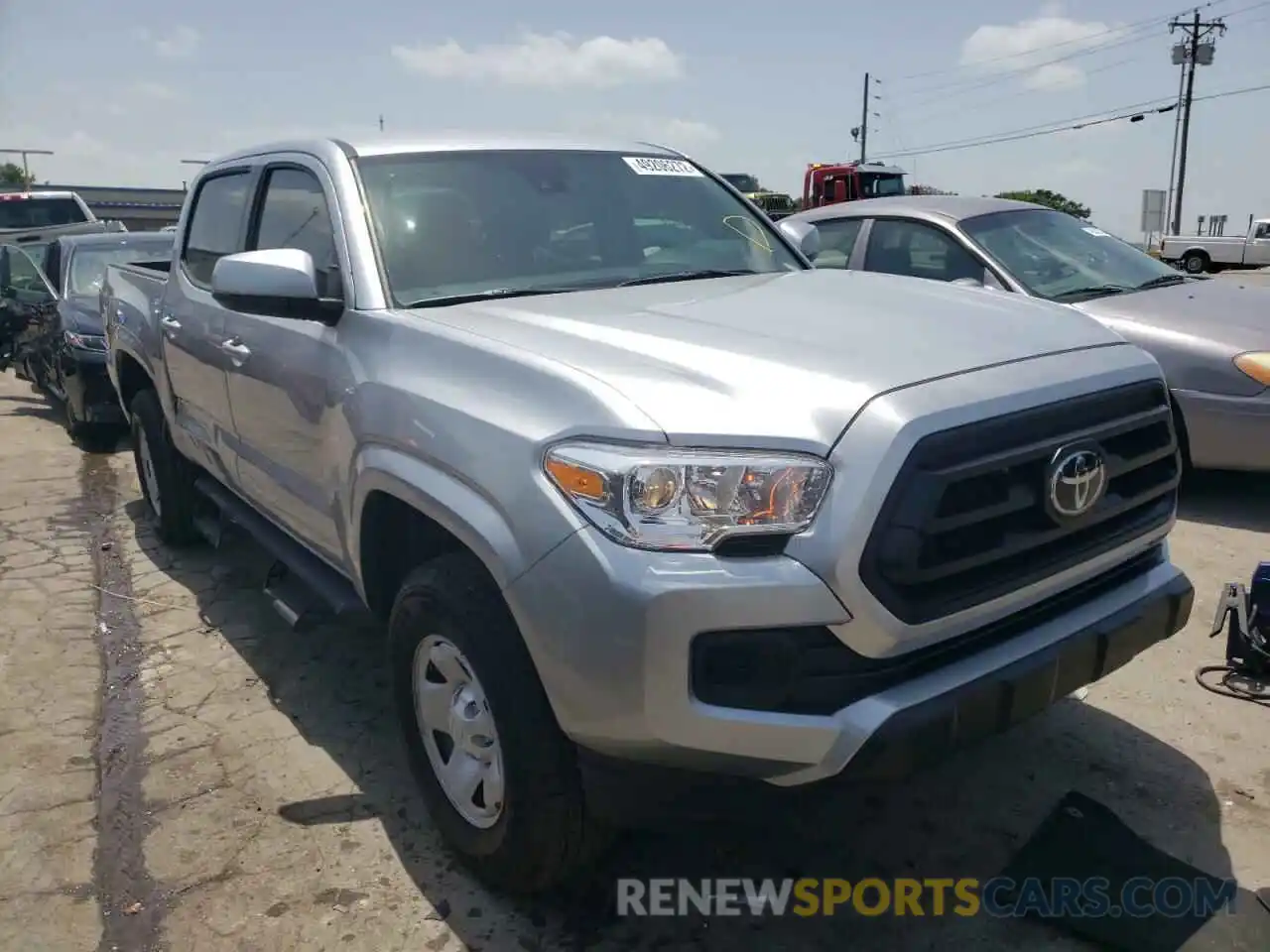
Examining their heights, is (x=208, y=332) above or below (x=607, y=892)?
above

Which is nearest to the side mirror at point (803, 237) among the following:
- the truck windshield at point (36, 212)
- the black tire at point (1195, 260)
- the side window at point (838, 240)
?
the side window at point (838, 240)

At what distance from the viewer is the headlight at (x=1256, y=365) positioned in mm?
5215

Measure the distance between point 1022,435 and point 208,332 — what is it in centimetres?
317

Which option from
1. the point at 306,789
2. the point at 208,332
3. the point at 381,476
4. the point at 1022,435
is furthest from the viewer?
the point at 208,332

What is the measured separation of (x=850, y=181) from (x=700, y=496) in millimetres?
25462

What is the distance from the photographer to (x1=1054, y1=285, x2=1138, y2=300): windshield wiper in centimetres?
588

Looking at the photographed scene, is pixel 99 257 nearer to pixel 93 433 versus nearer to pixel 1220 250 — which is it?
pixel 93 433

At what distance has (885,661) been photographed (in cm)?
218

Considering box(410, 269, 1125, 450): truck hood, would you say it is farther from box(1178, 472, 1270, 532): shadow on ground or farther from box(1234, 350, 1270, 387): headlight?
box(1178, 472, 1270, 532): shadow on ground

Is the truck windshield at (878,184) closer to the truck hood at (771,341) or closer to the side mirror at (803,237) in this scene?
the side mirror at (803,237)

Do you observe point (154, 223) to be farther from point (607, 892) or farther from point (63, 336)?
point (607, 892)

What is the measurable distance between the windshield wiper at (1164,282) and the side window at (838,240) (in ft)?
5.50

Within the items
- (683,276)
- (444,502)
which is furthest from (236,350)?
(444,502)

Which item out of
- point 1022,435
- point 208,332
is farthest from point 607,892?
point 208,332
